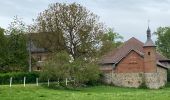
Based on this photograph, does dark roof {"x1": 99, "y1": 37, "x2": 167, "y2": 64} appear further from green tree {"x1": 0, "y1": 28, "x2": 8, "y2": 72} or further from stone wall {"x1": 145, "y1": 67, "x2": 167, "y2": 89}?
green tree {"x1": 0, "y1": 28, "x2": 8, "y2": 72}

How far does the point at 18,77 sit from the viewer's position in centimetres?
6650

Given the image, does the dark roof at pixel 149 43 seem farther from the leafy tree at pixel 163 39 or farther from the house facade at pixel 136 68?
the leafy tree at pixel 163 39

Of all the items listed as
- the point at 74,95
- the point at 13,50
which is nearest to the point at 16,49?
the point at 13,50

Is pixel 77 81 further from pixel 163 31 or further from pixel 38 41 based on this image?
pixel 163 31

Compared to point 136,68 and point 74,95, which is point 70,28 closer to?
point 136,68

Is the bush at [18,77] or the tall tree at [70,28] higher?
the tall tree at [70,28]

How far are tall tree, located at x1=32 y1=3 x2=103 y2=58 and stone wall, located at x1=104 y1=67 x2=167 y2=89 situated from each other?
5.92 metres

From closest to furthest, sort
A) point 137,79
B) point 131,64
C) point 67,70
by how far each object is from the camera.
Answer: point 67,70 → point 137,79 → point 131,64

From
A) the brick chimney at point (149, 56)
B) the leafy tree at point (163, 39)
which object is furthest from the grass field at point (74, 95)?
the leafy tree at point (163, 39)

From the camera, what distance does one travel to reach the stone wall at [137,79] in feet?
242

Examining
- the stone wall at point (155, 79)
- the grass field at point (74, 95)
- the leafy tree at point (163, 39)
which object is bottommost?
the grass field at point (74, 95)

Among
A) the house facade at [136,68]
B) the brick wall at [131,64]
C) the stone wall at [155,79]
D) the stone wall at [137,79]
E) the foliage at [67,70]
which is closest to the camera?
the foliage at [67,70]

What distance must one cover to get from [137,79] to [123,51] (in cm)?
705

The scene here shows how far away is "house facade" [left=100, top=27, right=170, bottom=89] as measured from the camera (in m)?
74.4
